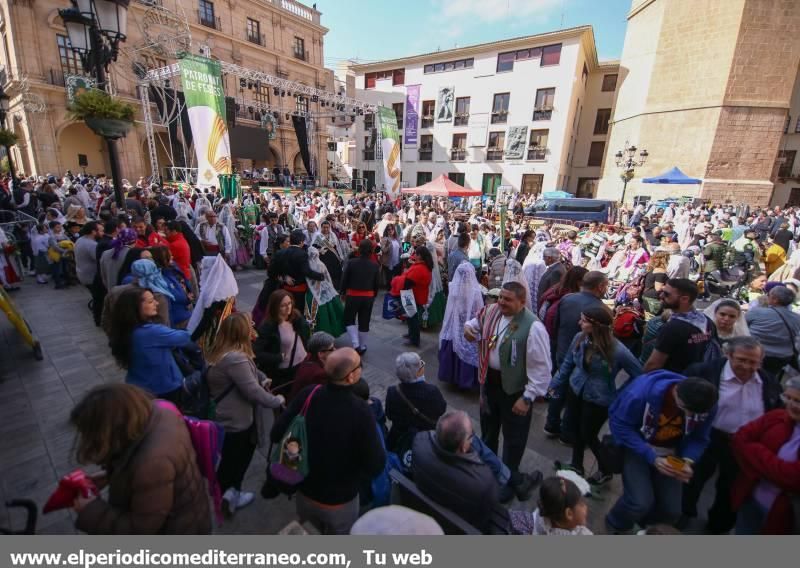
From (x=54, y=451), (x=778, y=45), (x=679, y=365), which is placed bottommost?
(x=54, y=451)

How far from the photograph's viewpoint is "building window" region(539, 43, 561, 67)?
25.9m

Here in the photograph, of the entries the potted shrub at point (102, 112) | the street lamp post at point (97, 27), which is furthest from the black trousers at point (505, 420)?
the potted shrub at point (102, 112)

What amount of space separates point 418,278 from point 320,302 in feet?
4.79

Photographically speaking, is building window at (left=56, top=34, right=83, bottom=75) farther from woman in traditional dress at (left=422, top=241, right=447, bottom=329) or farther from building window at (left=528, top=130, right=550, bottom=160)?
building window at (left=528, top=130, right=550, bottom=160)

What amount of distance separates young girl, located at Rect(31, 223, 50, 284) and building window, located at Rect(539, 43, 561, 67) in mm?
29817

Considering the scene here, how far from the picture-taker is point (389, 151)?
14703 millimetres

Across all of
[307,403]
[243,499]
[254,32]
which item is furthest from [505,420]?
[254,32]

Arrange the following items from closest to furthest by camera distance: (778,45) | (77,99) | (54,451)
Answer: (54,451), (77,99), (778,45)

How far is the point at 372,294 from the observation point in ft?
16.0

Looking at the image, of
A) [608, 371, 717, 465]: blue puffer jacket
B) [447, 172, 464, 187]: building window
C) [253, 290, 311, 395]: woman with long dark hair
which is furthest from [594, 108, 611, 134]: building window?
[253, 290, 311, 395]: woman with long dark hair

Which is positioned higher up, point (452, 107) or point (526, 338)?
point (452, 107)

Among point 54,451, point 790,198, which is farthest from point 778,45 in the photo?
point 54,451
